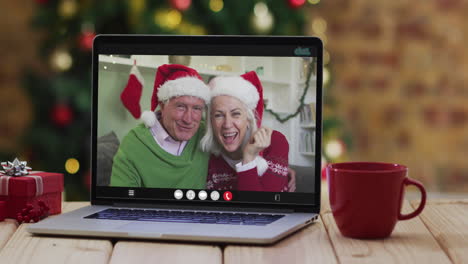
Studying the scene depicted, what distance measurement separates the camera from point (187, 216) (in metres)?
0.83

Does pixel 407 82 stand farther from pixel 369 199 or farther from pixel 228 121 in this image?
pixel 369 199

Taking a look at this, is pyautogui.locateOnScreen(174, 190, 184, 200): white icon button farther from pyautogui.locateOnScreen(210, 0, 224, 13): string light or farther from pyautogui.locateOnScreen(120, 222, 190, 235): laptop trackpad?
pyautogui.locateOnScreen(210, 0, 224, 13): string light

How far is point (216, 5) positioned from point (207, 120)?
121cm

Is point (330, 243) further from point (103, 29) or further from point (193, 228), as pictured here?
Result: point (103, 29)

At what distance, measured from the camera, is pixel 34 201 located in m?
0.86

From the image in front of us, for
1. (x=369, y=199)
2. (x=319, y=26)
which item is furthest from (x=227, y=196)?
(x=319, y=26)

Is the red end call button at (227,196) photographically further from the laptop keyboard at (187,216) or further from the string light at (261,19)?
the string light at (261,19)

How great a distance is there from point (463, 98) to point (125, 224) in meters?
2.14

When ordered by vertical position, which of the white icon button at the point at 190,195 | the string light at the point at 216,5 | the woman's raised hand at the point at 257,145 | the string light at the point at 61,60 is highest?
the string light at the point at 216,5

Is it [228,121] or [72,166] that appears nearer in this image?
[228,121]

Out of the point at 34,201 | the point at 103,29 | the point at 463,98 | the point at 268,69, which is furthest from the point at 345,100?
the point at 34,201

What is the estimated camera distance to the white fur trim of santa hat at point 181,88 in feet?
2.98

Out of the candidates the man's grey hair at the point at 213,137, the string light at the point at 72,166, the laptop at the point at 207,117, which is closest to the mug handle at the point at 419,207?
the laptop at the point at 207,117

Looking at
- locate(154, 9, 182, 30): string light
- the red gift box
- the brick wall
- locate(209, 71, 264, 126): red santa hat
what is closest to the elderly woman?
locate(209, 71, 264, 126): red santa hat
